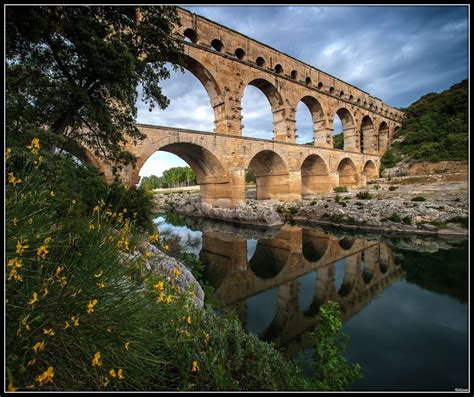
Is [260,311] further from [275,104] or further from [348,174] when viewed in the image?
[348,174]

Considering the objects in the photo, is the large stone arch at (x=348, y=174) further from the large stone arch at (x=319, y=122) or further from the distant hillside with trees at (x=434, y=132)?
the distant hillside with trees at (x=434, y=132)

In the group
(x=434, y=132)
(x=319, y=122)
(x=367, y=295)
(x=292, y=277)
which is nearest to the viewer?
(x=367, y=295)

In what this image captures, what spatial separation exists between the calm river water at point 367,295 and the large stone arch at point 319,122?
50.9 ft

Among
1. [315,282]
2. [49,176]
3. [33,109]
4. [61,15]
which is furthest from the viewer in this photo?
[315,282]

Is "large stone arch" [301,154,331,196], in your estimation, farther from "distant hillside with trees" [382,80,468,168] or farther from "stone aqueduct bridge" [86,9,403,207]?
"distant hillside with trees" [382,80,468,168]

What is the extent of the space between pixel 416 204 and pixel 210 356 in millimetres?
15261

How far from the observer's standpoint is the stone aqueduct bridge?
1608cm

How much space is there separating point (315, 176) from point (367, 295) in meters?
19.8

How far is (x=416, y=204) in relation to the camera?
44.5ft

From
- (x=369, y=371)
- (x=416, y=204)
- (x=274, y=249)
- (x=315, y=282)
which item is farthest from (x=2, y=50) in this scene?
(x=416, y=204)

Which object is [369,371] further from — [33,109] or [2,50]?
[33,109]

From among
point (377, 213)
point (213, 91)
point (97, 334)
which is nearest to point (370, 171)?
point (377, 213)

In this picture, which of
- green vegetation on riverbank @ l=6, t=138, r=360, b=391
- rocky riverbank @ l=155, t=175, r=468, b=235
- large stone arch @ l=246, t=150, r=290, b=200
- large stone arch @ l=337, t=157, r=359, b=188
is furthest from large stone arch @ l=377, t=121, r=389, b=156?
green vegetation on riverbank @ l=6, t=138, r=360, b=391

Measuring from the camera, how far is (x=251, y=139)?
18.0m
